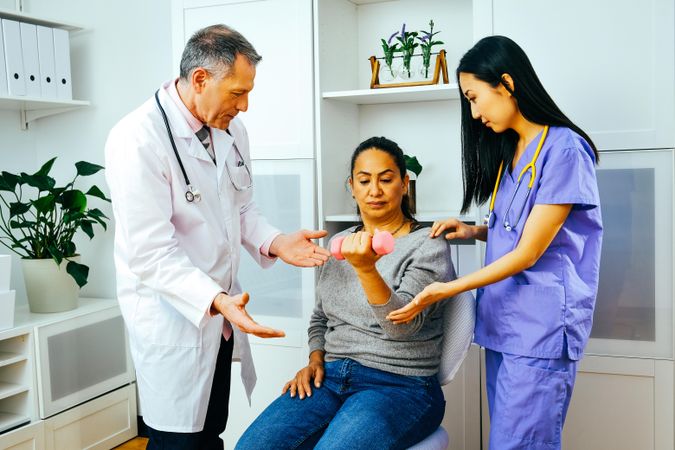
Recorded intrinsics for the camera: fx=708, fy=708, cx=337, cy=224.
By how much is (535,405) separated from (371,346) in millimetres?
410

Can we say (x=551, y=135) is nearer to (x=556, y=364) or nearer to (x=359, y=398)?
(x=556, y=364)

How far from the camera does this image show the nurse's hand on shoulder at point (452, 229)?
1.78 metres

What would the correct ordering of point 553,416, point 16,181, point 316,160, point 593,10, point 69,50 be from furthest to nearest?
point 69,50
point 16,181
point 316,160
point 593,10
point 553,416

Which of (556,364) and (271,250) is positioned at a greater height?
(271,250)

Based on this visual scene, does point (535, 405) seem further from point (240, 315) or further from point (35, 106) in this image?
point (35, 106)

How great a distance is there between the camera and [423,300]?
155 centimetres

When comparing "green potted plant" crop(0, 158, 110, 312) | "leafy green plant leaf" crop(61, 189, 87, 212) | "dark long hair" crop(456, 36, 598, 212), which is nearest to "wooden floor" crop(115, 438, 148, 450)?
→ "green potted plant" crop(0, 158, 110, 312)

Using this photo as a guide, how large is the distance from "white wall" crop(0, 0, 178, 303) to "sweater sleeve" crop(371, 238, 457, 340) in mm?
1644

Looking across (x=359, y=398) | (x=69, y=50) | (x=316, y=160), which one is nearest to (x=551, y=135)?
(x=359, y=398)

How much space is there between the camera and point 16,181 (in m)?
2.65

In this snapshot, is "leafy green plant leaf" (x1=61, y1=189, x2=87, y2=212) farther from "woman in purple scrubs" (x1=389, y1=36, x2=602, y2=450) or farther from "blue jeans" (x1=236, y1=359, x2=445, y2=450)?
"woman in purple scrubs" (x1=389, y1=36, x2=602, y2=450)

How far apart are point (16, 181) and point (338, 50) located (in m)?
1.30

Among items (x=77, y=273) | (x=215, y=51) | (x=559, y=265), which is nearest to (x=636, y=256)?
(x=559, y=265)

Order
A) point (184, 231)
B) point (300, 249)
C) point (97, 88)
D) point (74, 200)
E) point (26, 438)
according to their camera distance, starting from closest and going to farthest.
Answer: point (184, 231), point (300, 249), point (26, 438), point (74, 200), point (97, 88)
